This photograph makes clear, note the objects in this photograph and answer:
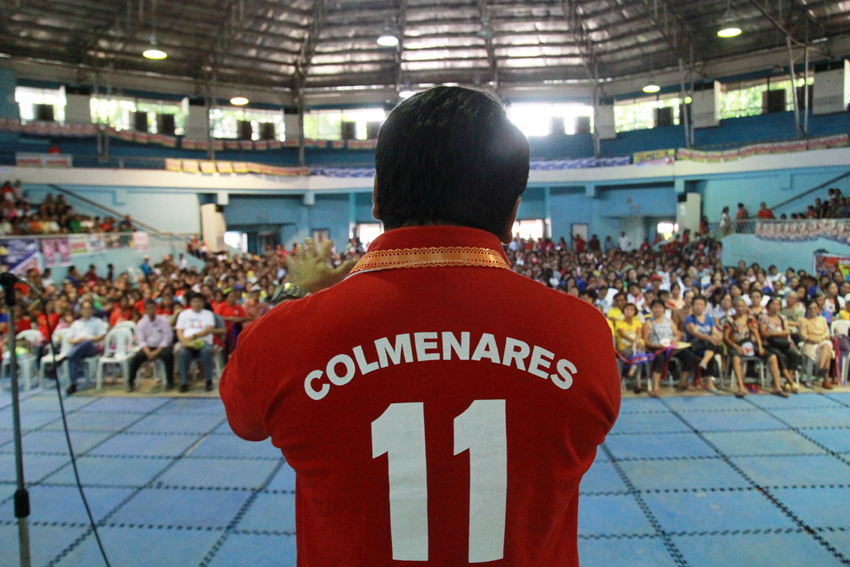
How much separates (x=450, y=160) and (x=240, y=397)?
55cm

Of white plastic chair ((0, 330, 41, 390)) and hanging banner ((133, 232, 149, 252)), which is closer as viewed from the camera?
white plastic chair ((0, 330, 41, 390))

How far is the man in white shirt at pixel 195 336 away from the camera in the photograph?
7863mm

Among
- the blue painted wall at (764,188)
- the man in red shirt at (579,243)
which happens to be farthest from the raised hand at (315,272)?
the man in red shirt at (579,243)

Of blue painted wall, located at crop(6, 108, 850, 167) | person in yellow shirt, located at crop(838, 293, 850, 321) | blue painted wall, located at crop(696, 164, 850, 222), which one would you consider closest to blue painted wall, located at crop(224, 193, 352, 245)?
blue painted wall, located at crop(6, 108, 850, 167)

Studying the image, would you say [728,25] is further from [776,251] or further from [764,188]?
[776,251]

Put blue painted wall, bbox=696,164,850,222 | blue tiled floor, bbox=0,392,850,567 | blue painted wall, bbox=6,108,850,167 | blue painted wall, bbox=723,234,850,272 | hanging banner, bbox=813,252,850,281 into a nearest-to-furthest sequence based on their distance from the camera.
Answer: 1. blue tiled floor, bbox=0,392,850,567
2. hanging banner, bbox=813,252,850,281
3. blue painted wall, bbox=723,234,850,272
4. blue painted wall, bbox=696,164,850,222
5. blue painted wall, bbox=6,108,850,167

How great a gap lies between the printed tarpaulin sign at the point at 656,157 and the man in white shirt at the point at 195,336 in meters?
18.5

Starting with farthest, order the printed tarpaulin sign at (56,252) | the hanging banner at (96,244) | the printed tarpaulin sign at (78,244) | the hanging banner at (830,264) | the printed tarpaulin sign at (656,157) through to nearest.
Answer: the printed tarpaulin sign at (656,157) < the hanging banner at (96,244) < the printed tarpaulin sign at (78,244) < the printed tarpaulin sign at (56,252) < the hanging banner at (830,264)

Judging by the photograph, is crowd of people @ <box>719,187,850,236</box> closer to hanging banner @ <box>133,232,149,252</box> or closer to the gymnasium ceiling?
the gymnasium ceiling

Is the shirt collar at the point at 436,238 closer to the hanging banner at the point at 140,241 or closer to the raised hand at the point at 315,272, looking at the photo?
the raised hand at the point at 315,272

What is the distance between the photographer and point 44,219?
1598cm

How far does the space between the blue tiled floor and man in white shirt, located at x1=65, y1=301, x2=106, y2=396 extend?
1129 millimetres

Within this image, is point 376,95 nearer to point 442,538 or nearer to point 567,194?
point 567,194

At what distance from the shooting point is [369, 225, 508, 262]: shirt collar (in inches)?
37.7
